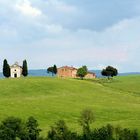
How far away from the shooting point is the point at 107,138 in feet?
203

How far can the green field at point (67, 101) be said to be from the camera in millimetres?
87125

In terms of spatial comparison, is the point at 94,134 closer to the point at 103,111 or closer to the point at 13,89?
the point at 103,111

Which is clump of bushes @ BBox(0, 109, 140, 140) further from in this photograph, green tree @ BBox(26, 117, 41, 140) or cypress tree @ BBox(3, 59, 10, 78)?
cypress tree @ BBox(3, 59, 10, 78)

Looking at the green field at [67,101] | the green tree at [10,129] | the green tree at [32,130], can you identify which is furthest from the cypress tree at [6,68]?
the green tree at [10,129]

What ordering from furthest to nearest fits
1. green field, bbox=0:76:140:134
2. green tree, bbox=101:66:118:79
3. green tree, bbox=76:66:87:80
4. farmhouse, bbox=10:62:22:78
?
1. green tree, bbox=101:66:118:79
2. green tree, bbox=76:66:87:80
3. farmhouse, bbox=10:62:22:78
4. green field, bbox=0:76:140:134

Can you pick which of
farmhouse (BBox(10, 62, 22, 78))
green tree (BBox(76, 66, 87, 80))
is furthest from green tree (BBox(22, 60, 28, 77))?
green tree (BBox(76, 66, 87, 80))

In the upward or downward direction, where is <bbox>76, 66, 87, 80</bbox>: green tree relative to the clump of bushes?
upward

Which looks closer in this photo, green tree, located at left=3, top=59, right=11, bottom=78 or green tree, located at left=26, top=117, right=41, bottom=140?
green tree, located at left=26, top=117, right=41, bottom=140

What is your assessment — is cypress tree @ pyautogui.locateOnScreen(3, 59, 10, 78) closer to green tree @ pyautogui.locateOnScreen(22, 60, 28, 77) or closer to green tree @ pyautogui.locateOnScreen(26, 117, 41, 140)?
green tree @ pyautogui.locateOnScreen(22, 60, 28, 77)

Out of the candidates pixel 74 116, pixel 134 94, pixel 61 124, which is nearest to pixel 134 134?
pixel 61 124

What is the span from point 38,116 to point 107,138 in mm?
27440

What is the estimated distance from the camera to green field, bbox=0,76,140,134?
8712 cm

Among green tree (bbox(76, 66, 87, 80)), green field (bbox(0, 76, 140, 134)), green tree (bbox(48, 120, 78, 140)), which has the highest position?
green tree (bbox(76, 66, 87, 80))

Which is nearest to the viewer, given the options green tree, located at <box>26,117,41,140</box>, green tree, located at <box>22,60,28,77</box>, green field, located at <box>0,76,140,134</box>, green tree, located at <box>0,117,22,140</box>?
green tree, located at <box>0,117,22,140</box>
